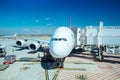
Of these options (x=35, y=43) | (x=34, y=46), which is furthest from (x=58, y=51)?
(x=35, y=43)

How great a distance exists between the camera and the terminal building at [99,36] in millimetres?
26250

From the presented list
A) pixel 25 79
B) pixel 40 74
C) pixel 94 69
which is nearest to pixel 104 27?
pixel 94 69

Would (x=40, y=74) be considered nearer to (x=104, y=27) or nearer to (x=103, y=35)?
(x=103, y=35)

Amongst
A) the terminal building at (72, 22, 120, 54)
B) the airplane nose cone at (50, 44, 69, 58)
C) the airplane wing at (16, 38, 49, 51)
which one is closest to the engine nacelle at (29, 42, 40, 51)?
the airplane wing at (16, 38, 49, 51)

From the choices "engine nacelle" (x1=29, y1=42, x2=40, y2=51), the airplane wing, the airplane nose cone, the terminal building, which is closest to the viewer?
the airplane nose cone

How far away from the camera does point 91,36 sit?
27891 mm

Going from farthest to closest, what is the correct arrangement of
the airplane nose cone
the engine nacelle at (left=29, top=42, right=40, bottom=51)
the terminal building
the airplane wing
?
the airplane wing, the engine nacelle at (left=29, top=42, right=40, bottom=51), the terminal building, the airplane nose cone

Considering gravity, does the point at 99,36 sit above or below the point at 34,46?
above

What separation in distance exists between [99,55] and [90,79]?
1217 cm

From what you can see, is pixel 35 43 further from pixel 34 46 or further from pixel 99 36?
pixel 99 36

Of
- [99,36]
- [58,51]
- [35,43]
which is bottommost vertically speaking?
[58,51]

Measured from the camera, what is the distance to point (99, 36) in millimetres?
26500

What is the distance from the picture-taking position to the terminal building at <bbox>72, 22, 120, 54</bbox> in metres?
26.2

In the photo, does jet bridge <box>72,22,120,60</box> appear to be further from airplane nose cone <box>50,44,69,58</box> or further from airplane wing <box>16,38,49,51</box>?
airplane nose cone <box>50,44,69,58</box>
